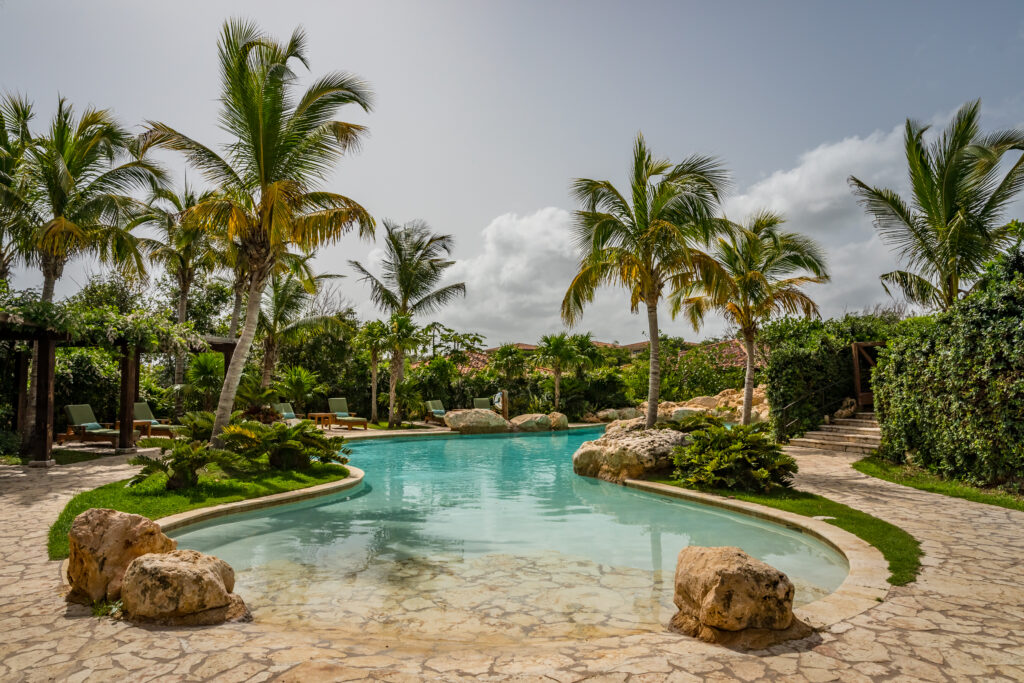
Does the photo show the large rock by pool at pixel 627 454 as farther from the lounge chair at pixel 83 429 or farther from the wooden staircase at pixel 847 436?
the lounge chair at pixel 83 429

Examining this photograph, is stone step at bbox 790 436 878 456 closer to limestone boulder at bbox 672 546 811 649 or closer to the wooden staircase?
the wooden staircase

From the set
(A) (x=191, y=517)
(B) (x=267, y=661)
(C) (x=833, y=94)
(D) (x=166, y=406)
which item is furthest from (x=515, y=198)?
(D) (x=166, y=406)

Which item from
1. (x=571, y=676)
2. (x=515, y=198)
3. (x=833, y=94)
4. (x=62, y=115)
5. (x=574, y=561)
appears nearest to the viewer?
(x=571, y=676)

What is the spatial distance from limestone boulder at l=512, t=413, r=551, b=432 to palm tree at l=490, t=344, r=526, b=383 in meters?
3.55

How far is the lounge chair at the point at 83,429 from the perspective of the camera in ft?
46.5

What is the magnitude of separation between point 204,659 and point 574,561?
382 cm

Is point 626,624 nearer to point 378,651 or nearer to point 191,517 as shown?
point 378,651

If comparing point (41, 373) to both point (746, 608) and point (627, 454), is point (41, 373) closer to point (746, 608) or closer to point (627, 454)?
point (627, 454)

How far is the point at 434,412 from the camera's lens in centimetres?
2377

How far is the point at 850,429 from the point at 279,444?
Answer: 1329cm

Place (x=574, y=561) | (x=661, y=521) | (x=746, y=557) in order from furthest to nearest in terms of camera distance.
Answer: (x=661, y=521)
(x=574, y=561)
(x=746, y=557)

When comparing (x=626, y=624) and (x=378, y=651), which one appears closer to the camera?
(x=378, y=651)

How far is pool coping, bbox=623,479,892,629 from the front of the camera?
4.12 metres

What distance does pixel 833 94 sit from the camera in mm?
11273
